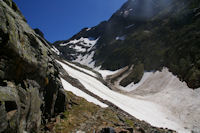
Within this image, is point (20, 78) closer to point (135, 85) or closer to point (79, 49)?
point (135, 85)

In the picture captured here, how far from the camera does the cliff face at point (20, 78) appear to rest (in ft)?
24.4

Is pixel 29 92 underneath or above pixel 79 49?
underneath

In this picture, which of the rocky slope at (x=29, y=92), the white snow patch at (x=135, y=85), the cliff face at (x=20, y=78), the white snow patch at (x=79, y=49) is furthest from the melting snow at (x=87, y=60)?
the cliff face at (x=20, y=78)

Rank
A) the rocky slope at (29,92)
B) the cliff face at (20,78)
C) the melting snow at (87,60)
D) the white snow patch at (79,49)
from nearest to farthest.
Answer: the cliff face at (20,78)
the rocky slope at (29,92)
the melting snow at (87,60)
the white snow patch at (79,49)

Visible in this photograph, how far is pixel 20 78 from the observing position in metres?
9.08

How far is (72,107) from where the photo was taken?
15.7 metres

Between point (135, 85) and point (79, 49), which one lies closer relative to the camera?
point (135, 85)

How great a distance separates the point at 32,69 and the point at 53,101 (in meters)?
4.58

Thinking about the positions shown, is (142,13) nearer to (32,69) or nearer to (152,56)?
(152,56)

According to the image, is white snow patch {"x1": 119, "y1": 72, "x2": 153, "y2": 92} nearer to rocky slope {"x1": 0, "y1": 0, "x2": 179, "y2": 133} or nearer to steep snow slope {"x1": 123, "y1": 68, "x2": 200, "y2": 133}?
steep snow slope {"x1": 123, "y1": 68, "x2": 200, "y2": 133}

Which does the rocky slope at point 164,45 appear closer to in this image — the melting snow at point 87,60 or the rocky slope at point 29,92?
the melting snow at point 87,60

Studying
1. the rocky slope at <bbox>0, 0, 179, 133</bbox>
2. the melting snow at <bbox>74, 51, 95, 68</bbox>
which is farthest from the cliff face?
the melting snow at <bbox>74, 51, 95, 68</bbox>

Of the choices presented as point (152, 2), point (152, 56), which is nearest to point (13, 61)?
point (152, 56)

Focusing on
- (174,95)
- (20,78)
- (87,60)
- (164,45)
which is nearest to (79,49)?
(87,60)
